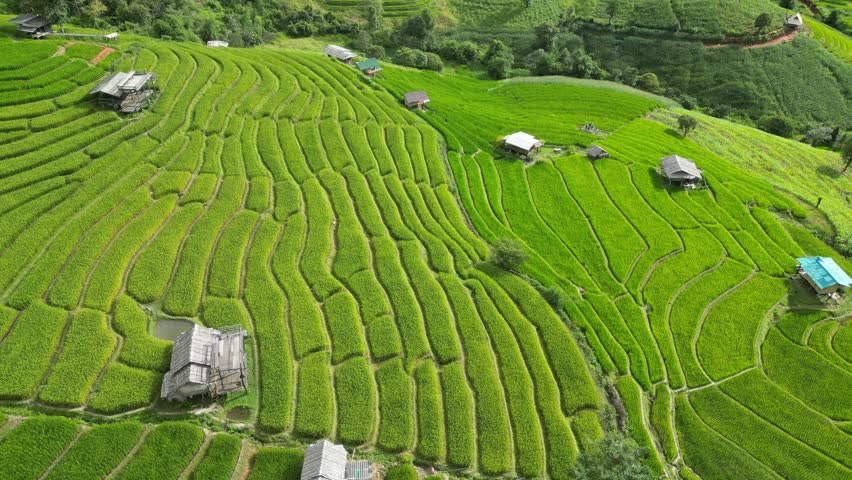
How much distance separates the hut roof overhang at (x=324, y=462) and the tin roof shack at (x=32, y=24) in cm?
6499

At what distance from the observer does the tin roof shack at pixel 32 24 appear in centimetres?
5881

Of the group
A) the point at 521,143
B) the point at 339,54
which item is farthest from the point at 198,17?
the point at 521,143

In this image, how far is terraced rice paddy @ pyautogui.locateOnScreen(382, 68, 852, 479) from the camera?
111 ft

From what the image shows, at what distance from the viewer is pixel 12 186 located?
137 feet

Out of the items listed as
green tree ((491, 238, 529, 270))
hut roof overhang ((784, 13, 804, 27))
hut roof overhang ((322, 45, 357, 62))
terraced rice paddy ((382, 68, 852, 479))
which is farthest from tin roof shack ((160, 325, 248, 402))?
hut roof overhang ((784, 13, 804, 27))

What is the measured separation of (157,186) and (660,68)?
3885 inches

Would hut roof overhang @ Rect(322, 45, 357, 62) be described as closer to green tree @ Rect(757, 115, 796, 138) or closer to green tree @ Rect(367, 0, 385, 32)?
green tree @ Rect(367, 0, 385, 32)

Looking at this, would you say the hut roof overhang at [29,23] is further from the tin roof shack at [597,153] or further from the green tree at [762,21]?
the green tree at [762,21]

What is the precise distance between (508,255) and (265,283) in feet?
69.0

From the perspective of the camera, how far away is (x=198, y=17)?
87.0 metres

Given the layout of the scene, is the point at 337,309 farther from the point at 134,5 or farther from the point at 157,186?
the point at 134,5

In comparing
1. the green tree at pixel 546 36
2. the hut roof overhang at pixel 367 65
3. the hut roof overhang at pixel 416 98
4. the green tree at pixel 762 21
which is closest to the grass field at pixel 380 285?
the hut roof overhang at pixel 416 98

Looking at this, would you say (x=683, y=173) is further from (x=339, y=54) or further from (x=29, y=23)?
(x=29, y=23)

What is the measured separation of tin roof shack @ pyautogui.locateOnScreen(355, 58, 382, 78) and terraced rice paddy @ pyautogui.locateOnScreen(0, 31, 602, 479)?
20.4m
